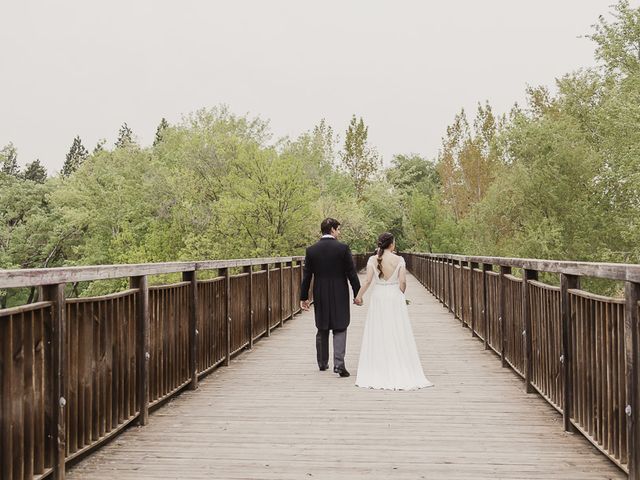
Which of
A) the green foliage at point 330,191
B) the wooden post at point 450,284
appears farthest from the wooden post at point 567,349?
the green foliage at point 330,191

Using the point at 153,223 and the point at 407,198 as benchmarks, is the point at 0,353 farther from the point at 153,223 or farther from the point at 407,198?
the point at 407,198

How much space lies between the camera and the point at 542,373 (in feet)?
19.9

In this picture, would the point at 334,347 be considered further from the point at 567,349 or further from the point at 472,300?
the point at 472,300

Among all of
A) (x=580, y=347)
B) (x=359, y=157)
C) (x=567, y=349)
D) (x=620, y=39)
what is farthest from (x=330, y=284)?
(x=359, y=157)

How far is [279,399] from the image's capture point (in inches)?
249

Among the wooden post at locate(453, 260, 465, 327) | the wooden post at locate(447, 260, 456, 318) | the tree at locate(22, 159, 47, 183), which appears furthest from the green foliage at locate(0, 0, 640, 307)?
the tree at locate(22, 159, 47, 183)

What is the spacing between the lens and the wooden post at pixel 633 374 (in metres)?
3.65

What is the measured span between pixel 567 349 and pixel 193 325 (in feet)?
11.9

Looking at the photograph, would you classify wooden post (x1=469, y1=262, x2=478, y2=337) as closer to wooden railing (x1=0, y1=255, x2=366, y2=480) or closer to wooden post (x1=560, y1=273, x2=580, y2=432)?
wooden railing (x1=0, y1=255, x2=366, y2=480)

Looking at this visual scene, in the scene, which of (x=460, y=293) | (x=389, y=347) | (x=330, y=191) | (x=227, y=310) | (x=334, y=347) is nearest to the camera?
(x=389, y=347)

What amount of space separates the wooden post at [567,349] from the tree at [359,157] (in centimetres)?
6611

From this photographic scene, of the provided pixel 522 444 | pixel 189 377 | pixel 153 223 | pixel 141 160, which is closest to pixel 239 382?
pixel 189 377

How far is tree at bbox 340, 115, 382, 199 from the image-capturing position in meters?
71.2

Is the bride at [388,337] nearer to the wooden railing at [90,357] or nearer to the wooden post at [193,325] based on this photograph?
the wooden post at [193,325]
